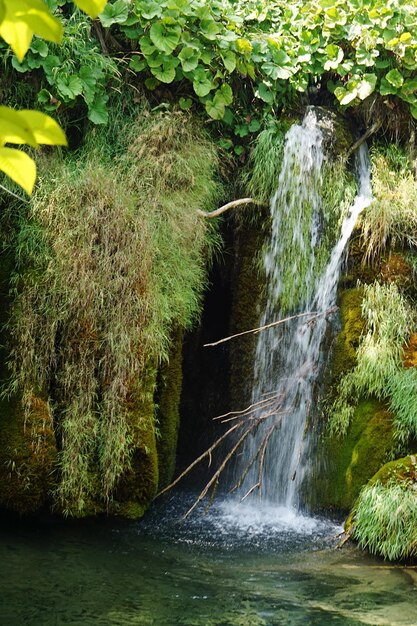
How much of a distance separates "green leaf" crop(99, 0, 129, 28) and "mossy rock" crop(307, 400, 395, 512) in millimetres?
3657

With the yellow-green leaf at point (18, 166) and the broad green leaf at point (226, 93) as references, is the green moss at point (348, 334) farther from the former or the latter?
the yellow-green leaf at point (18, 166)

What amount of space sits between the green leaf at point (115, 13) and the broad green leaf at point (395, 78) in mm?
2373

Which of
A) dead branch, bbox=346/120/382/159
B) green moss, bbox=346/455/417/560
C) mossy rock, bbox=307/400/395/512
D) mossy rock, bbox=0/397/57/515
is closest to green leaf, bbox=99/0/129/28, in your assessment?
dead branch, bbox=346/120/382/159

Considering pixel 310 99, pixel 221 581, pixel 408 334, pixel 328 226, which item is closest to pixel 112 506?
pixel 221 581

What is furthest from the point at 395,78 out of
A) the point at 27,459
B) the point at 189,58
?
the point at 27,459

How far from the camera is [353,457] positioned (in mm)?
5605

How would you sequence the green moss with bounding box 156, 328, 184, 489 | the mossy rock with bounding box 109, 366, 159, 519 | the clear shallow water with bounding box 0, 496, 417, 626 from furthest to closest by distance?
the green moss with bounding box 156, 328, 184, 489 → the mossy rock with bounding box 109, 366, 159, 519 → the clear shallow water with bounding box 0, 496, 417, 626

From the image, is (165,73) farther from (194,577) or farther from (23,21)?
(23,21)

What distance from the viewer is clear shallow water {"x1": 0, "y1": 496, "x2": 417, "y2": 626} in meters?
3.66

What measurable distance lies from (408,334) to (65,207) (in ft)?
9.04

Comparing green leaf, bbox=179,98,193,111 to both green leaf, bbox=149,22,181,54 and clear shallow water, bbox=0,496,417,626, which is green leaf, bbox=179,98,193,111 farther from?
clear shallow water, bbox=0,496,417,626

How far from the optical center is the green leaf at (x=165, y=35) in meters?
6.21

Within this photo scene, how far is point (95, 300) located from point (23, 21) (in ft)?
15.2

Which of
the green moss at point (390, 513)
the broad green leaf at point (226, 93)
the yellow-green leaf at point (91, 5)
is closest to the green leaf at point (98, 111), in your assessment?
the broad green leaf at point (226, 93)
